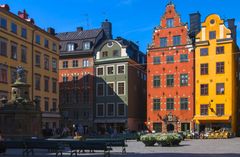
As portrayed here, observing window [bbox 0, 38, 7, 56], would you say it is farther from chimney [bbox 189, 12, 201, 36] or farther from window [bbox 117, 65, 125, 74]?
chimney [bbox 189, 12, 201, 36]

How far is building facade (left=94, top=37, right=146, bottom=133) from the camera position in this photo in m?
63.8

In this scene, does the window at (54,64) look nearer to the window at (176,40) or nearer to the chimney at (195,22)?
the window at (176,40)

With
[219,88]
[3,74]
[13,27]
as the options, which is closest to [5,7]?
[13,27]

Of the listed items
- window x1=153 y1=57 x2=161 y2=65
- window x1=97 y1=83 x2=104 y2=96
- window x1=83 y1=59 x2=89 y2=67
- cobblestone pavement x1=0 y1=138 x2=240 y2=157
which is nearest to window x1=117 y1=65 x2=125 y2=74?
window x1=97 y1=83 x2=104 y2=96

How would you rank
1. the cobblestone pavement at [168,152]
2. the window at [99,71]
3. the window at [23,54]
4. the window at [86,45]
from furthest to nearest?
the window at [86,45] < the window at [99,71] < the window at [23,54] < the cobblestone pavement at [168,152]

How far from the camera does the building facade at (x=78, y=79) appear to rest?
66.3m

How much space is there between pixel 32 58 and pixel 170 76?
19.5m

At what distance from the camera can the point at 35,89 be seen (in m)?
55.1

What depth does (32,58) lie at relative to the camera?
5494cm

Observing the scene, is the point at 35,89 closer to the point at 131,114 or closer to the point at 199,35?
the point at 131,114

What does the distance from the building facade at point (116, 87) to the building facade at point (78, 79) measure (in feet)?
4.10

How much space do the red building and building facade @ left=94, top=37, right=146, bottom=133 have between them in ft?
12.0

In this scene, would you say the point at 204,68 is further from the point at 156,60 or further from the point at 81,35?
the point at 81,35

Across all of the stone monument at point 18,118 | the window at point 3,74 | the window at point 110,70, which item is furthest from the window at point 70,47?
the stone monument at point 18,118
